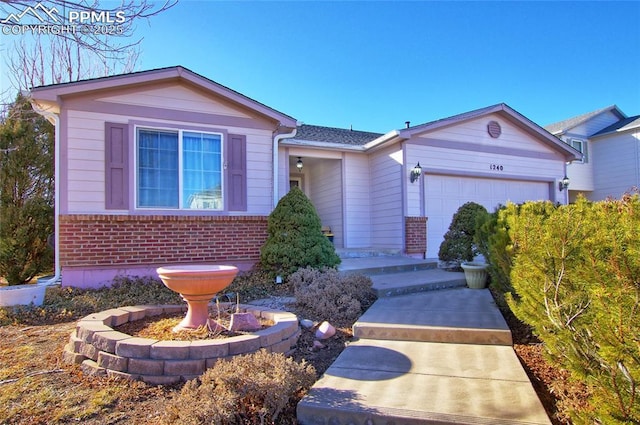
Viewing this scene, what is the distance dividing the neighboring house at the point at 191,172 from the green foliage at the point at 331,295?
1927 mm

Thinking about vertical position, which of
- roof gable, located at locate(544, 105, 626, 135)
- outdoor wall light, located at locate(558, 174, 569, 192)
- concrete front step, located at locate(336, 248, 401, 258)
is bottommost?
concrete front step, located at locate(336, 248, 401, 258)

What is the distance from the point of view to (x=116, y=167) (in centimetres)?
642

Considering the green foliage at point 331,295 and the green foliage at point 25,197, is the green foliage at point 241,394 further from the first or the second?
the green foliage at point 25,197

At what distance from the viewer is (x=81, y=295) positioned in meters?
5.77

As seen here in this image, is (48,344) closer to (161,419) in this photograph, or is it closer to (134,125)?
(161,419)

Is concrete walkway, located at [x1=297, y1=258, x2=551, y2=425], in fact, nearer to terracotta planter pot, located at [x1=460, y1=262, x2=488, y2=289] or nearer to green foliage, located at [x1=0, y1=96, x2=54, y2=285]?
terracotta planter pot, located at [x1=460, y1=262, x2=488, y2=289]

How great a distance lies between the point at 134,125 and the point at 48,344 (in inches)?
162

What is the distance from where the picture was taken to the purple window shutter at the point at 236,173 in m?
7.19

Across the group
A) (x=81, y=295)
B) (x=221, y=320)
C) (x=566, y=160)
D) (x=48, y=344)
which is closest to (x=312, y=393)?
(x=221, y=320)

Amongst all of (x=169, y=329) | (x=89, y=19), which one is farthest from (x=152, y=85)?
(x=169, y=329)

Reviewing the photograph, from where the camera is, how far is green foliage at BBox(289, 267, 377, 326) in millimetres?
4785

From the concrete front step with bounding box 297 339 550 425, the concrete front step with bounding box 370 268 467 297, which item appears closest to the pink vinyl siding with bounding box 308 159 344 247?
the concrete front step with bounding box 370 268 467 297

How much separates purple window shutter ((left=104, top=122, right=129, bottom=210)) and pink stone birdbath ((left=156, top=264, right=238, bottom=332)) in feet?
11.6

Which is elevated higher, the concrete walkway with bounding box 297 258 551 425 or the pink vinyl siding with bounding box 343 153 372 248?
the pink vinyl siding with bounding box 343 153 372 248
